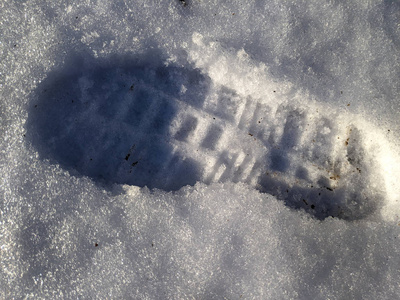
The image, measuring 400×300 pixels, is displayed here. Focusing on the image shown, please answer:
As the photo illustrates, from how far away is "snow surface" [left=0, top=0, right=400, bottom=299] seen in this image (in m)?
1.20

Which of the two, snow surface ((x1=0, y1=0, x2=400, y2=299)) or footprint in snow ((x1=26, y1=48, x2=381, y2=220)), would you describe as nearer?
snow surface ((x1=0, y1=0, x2=400, y2=299))

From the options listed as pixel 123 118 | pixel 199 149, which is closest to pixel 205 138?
pixel 199 149

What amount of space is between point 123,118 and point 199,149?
33 centimetres

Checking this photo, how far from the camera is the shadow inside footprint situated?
1281mm

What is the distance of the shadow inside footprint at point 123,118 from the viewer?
4.20 ft

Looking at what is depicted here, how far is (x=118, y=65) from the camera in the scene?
1300 millimetres

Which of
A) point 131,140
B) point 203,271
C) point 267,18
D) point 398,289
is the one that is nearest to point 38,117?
point 131,140

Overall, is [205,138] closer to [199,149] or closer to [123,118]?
[199,149]

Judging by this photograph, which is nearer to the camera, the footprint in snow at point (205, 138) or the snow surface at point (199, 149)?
the snow surface at point (199, 149)

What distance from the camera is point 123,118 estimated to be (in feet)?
4.41

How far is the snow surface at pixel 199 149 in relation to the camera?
120 centimetres

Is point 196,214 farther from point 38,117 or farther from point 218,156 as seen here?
point 38,117

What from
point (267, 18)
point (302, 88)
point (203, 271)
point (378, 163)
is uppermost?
point (267, 18)

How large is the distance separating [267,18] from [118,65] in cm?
59
